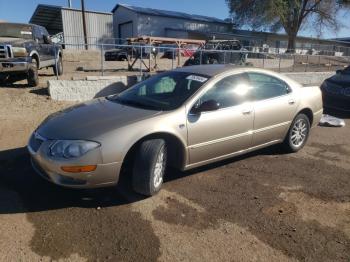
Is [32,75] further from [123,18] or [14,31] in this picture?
[123,18]

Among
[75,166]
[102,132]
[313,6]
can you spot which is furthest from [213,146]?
[313,6]

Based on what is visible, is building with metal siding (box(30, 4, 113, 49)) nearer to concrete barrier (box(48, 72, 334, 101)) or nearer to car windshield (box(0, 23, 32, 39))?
car windshield (box(0, 23, 32, 39))

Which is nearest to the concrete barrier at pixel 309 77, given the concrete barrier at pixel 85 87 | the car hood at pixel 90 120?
the concrete barrier at pixel 85 87

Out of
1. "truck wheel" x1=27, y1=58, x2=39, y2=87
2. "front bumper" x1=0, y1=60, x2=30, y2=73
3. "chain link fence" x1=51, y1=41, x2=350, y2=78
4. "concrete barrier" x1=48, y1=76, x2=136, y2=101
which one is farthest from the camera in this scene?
"chain link fence" x1=51, y1=41, x2=350, y2=78

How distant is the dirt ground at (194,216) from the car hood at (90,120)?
0.76 meters

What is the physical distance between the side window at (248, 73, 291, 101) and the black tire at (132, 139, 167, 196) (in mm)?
1778

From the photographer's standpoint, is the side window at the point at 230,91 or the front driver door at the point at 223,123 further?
the side window at the point at 230,91

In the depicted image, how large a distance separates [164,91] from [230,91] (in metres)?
0.88

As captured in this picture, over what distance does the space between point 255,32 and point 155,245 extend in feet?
149

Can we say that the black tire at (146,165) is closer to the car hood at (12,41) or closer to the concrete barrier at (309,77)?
the car hood at (12,41)

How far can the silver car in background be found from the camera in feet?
11.2

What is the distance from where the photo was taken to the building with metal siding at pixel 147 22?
118 ft

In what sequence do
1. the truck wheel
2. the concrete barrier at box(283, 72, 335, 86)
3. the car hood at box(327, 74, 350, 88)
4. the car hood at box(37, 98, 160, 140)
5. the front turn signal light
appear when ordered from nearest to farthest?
the front turn signal light
the car hood at box(37, 98, 160, 140)
the car hood at box(327, 74, 350, 88)
the truck wheel
the concrete barrier at box(283, 72, 335, 86)

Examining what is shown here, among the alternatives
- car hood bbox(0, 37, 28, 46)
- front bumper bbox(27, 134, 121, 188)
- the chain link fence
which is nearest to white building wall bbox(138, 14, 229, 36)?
the chain link fence
